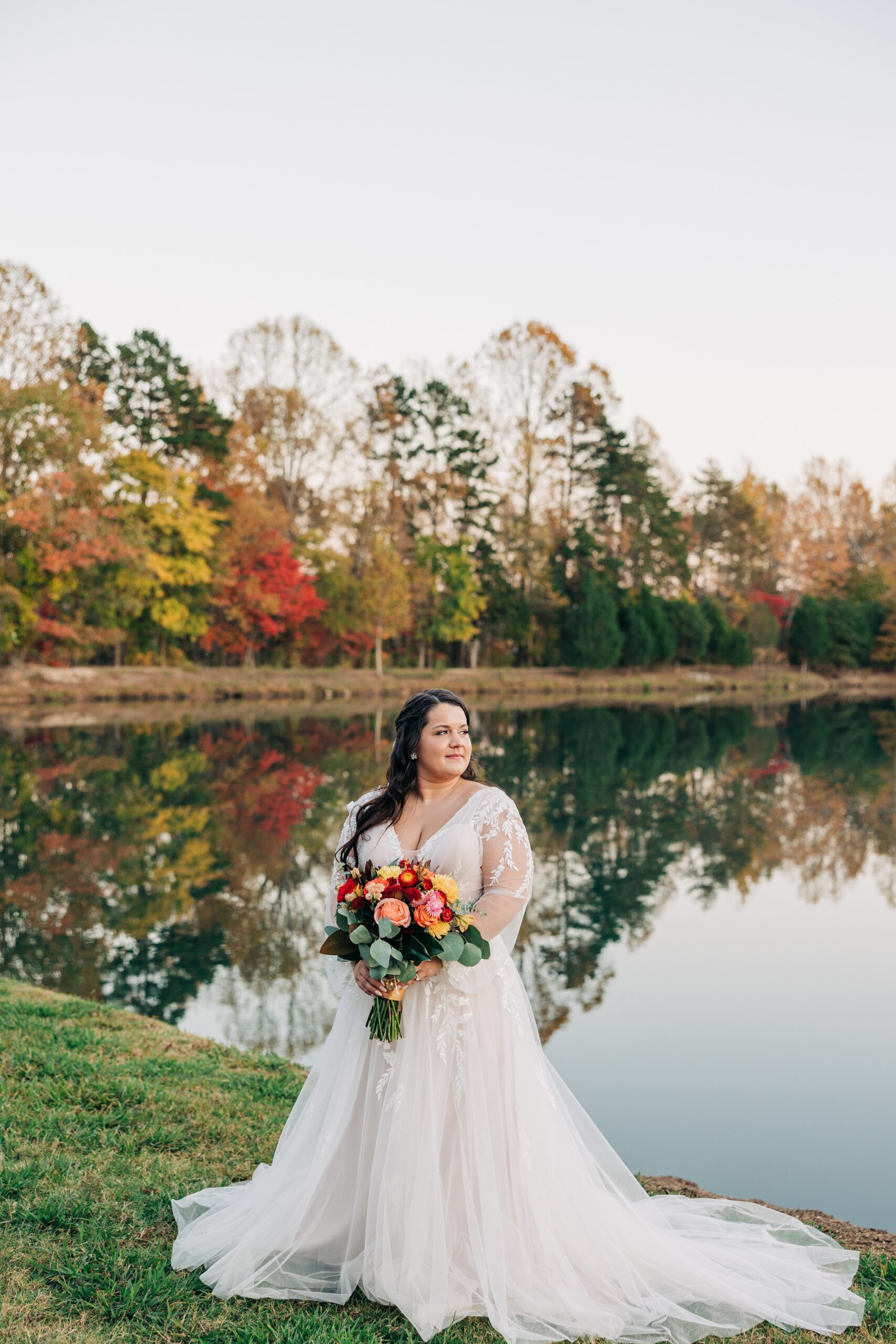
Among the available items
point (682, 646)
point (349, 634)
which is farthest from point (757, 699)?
point (349, 634)

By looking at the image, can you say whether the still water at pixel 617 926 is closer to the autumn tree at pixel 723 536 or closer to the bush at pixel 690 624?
the bush at pixel 690 624

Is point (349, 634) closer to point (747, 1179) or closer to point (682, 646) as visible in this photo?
point (682, 646)

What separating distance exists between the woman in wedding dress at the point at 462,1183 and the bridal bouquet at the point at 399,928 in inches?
3.2

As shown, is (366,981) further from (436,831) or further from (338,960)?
(436,831)

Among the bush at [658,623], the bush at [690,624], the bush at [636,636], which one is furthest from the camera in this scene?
the bush at [690,624]

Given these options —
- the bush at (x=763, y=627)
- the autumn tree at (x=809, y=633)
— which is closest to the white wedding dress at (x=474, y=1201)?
the bush at (x=763, y=627)

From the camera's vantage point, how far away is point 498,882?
10.6 feet

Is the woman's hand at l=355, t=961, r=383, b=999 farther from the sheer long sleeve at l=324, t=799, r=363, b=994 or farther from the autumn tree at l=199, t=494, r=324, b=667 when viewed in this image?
the autumn tree at l=199, t=494, r=324, b=667

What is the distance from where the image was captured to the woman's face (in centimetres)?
336

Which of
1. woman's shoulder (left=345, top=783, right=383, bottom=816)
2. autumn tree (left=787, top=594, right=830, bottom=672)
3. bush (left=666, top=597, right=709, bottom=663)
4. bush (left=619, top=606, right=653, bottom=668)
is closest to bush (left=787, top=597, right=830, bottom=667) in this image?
autumn tree (left=787, top=594, right=830, bottom=672)

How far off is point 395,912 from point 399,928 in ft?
0.23

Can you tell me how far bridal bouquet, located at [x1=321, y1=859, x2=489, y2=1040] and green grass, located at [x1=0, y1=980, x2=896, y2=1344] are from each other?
2.88 feet

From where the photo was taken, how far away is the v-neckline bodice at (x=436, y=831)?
3312 millimetres

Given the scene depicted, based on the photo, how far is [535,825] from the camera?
1470 centimetres
